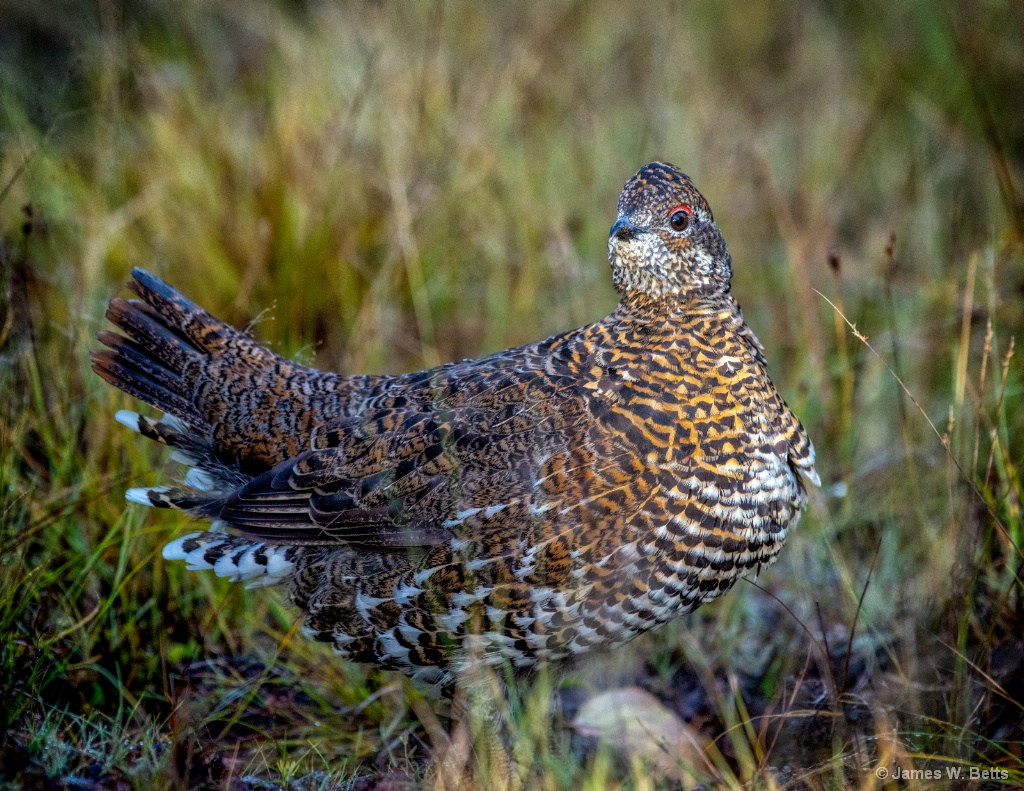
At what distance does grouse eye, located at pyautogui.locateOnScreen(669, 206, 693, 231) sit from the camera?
11.3 feet

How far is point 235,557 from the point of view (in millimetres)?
3617

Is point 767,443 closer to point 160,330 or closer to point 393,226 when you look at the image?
point 160,330

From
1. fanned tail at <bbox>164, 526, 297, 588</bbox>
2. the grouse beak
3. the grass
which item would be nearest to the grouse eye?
the grouse beak

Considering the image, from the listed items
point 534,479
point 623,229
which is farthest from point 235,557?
point 623,229

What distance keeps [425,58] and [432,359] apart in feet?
6.63

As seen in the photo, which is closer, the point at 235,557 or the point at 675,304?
the point at 675,304

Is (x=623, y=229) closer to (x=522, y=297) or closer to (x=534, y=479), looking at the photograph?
(x=534, y=479)

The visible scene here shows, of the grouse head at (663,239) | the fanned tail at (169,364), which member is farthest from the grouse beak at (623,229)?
the fanned tail at (169,364)

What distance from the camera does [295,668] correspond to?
400cm

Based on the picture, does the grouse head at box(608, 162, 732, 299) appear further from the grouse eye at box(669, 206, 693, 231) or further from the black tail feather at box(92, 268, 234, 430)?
the black tail feather at box(92, 268, 234, 430)

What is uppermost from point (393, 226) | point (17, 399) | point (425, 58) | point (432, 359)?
point (425, 58)

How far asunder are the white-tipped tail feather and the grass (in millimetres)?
265

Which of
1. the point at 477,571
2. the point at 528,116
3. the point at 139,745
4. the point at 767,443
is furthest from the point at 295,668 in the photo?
the point at 528,116

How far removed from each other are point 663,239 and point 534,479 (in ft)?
2.99
